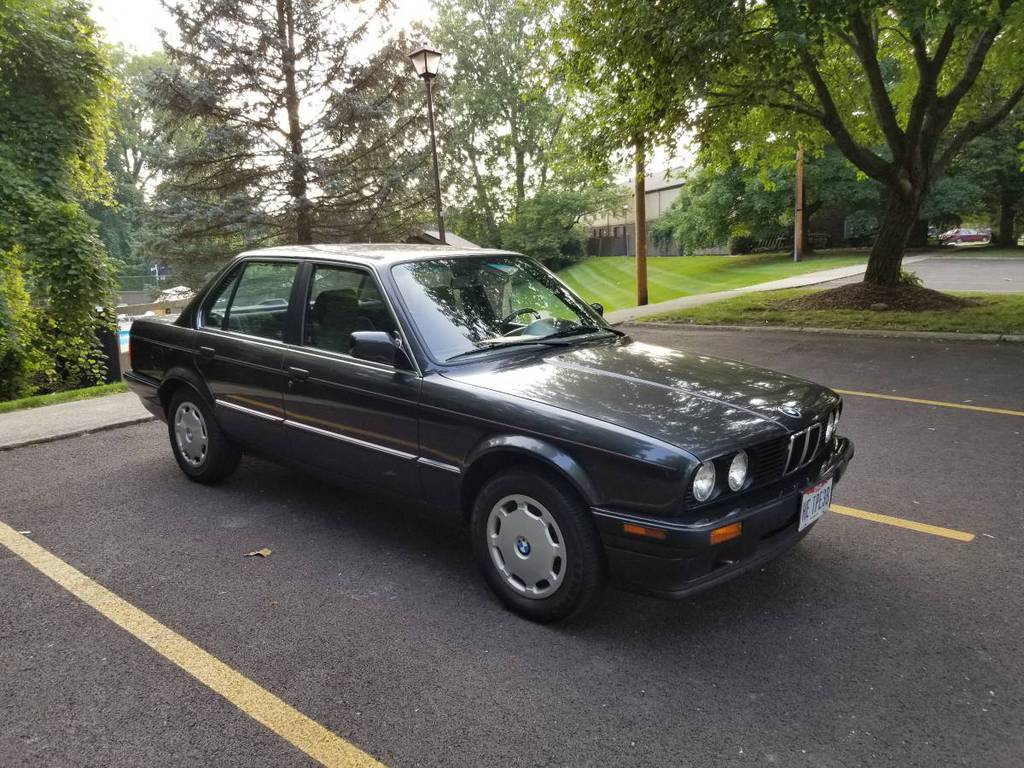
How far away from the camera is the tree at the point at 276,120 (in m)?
21.4

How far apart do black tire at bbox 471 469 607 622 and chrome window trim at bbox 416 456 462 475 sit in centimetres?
17

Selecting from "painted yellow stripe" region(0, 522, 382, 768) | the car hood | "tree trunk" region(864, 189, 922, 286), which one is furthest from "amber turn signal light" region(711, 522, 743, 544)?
"tree trunk" region(864, 189, 922, 286)

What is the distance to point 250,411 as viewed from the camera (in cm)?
460

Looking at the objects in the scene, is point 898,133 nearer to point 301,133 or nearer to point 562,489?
point 562,489

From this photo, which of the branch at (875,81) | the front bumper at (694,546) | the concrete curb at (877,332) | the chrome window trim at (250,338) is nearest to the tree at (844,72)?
the branch at (875,81)

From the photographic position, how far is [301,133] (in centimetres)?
2280

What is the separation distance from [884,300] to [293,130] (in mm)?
17602

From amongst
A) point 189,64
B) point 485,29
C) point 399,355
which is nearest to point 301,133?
point 189,64

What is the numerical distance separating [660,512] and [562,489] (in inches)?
17.5

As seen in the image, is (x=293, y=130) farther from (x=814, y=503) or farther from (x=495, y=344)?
(x=814, y=503)

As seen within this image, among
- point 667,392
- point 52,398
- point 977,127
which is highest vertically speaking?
point 977,127

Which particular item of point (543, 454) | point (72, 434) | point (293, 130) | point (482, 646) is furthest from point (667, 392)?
point (293, 130)

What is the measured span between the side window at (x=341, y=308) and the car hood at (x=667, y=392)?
0.68m

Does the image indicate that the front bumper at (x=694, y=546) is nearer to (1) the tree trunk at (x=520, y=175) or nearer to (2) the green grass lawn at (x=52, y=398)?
(2) the green grass lawn at (x=52, y=398)
